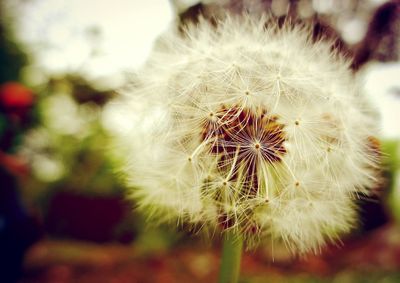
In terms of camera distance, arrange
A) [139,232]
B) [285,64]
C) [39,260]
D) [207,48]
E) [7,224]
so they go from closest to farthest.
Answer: [285,64] < [207,48] < [7,224] < [39,260] < [139,232]

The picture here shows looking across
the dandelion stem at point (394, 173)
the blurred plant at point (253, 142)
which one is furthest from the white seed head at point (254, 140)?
the dandelion stem at point (394, 173)

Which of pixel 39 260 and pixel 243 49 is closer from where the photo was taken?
pixel 243 49

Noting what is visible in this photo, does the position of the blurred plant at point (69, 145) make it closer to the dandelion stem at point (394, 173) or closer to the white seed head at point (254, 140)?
the dandelion stem at point (394, 173)

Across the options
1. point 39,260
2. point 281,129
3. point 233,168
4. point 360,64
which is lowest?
point 39,260

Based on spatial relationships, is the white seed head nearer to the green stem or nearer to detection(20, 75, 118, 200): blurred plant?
the green stem

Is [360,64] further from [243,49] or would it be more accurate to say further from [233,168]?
[233,168]

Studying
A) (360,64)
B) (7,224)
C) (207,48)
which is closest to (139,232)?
(7,224)
